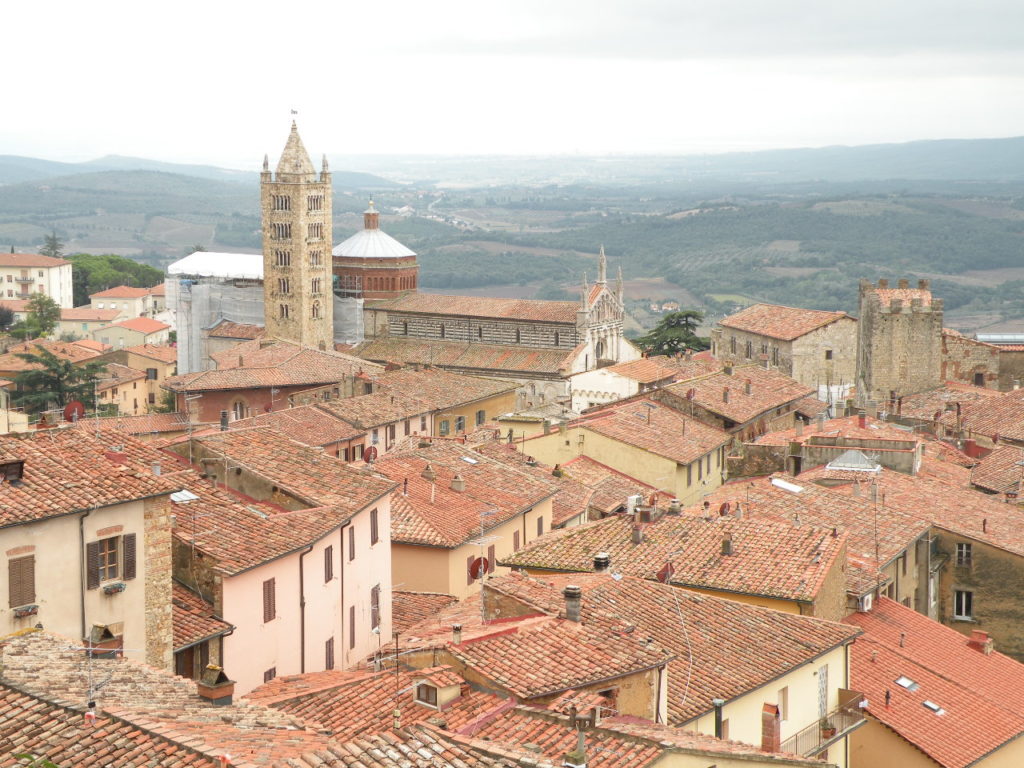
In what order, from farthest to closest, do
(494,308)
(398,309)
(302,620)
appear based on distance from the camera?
(398,309)
(494,308)
(302,620)

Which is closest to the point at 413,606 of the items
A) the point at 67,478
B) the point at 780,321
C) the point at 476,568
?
the point at 476,568

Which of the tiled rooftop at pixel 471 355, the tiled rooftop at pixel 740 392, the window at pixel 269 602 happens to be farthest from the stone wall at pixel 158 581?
the tiled rooftop at pixel 471 355

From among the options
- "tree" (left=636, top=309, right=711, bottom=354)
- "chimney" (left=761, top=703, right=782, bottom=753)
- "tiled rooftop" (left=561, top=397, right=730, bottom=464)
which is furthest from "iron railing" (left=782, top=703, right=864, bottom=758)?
"tree" (left=636, top=309, right=711, bottom=354)

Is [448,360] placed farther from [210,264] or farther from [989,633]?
[989,633]

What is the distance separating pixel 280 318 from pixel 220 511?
257 ft

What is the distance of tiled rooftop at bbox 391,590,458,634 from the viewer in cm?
2734

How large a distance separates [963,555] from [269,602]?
49.9ft

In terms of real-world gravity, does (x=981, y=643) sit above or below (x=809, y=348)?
A: above

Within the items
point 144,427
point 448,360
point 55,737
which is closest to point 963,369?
point 448,360

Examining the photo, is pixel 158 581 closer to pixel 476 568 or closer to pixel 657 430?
pixel 476 568

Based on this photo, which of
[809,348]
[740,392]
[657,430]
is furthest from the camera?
[809,348]

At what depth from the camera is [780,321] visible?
83.4 meters

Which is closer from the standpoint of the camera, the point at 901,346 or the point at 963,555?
the point at 963,555

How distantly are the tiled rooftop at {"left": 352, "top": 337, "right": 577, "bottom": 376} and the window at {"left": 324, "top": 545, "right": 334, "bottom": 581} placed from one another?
5926 centimetres
